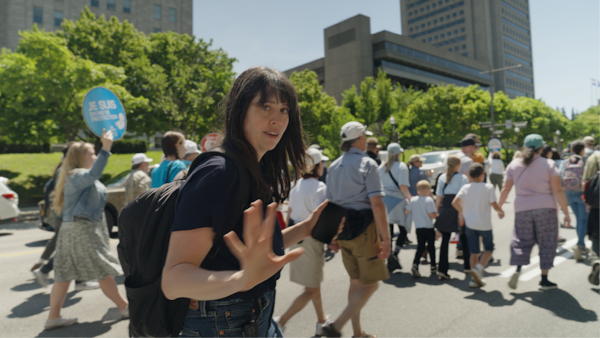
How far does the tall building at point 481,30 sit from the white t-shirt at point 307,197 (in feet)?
354

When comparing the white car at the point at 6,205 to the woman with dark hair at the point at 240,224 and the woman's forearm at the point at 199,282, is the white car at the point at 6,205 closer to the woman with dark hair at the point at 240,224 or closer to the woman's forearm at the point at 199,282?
the woman with dark hair at the point at 240,224

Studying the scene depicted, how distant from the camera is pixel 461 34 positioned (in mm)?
107000

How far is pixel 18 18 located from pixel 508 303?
6241cm

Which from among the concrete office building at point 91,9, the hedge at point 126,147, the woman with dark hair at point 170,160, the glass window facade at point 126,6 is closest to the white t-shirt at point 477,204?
the woman with dark hair at point 170,160

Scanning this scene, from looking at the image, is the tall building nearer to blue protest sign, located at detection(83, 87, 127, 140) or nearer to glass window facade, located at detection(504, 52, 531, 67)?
glass window facade, located at detection(504, 52, 531, 67)

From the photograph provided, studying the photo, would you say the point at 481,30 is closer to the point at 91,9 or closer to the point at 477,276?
the point at 91,9

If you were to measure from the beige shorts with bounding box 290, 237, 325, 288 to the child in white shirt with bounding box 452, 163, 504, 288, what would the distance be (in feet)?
8.16

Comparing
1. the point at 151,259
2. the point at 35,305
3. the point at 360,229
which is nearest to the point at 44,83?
the point at 35,305

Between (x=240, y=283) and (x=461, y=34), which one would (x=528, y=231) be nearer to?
(x=240, y=283)

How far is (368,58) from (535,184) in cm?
6323

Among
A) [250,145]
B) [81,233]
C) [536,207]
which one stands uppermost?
[250,145]

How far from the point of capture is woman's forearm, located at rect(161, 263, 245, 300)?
1036mm

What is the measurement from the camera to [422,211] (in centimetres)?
585

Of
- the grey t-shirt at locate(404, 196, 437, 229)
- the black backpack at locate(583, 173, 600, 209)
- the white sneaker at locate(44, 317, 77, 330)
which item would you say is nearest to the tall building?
the black backpack at locate(583, 173, 600, 209)
